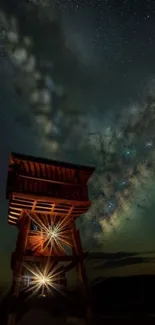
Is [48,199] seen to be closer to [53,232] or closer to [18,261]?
[53,232]

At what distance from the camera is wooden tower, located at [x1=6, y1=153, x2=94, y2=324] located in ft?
46.8

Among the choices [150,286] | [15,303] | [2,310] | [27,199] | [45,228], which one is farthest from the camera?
[150,286]

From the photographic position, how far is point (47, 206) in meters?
15.1

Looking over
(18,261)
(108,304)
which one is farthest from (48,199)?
(108,304)

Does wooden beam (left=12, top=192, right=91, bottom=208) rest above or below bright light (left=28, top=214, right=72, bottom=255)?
above

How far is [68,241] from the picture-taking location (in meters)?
15.7

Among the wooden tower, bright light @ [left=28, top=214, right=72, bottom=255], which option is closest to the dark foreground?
the wooden tower

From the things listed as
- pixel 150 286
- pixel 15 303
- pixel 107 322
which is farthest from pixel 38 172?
pixel 150 286

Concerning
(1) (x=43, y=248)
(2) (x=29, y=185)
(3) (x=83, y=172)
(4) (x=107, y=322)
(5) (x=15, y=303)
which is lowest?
(4) (x=107, y=322)

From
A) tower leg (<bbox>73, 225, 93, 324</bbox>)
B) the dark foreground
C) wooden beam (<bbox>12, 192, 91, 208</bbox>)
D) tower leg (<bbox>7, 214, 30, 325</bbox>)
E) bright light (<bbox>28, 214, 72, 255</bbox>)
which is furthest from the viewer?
bright light (<bbox>28, 214, 72, 255</bbox>)

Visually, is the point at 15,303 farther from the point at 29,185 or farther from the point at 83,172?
the point at 83,172

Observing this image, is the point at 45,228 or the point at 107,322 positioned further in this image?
the point at 107,322

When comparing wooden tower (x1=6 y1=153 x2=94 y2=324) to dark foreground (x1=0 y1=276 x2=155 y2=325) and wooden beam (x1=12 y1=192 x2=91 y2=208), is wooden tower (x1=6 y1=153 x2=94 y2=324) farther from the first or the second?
dark foreground (x1=0 y1=276 x2=155 y2=325)

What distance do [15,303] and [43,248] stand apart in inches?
188
